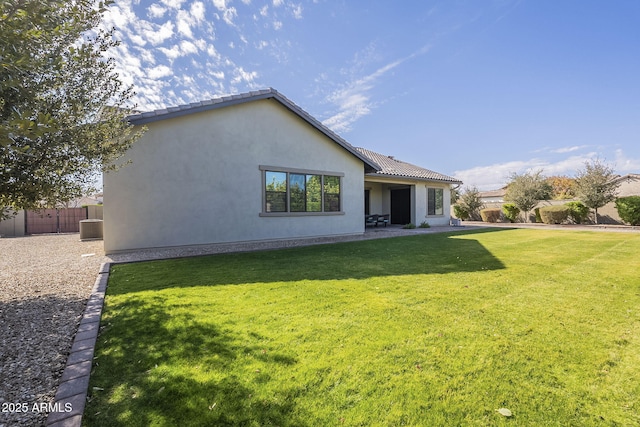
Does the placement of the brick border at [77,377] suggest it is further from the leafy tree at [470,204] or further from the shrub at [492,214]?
the leafy tree at [470,204]

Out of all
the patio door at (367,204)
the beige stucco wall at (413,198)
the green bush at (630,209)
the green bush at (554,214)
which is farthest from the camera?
the green bush at (554,214)

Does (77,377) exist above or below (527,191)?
below

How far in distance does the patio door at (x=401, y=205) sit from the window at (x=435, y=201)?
1.37 metres

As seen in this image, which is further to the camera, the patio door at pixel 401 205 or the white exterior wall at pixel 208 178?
the patio door at pixel 401 205

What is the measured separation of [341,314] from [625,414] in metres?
2.68

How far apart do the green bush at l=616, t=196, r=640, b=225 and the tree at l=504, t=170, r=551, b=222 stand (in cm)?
473

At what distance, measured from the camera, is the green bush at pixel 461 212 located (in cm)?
2608

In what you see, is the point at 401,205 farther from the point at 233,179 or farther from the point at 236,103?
the point at 236,103

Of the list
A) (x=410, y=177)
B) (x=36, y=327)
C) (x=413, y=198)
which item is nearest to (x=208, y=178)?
(x=36, y=327)

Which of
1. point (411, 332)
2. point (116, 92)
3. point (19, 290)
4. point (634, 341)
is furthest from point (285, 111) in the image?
point (634, 341)

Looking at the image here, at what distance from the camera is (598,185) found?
19.0 meters

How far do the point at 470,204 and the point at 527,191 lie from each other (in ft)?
14.1

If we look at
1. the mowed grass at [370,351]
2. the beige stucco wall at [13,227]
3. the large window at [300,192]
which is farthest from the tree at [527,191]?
the beige stucco wall at [13,227]

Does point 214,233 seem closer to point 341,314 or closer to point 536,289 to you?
point 341,314
